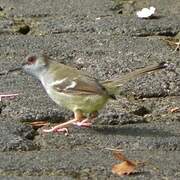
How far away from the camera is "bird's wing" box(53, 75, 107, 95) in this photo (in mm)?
5410

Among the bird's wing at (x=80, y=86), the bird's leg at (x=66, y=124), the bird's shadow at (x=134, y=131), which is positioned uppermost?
the bird's wing at (x=80, y=86)

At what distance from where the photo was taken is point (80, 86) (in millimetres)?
5484

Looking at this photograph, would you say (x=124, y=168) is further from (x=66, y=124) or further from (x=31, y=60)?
(x=31, y=60)

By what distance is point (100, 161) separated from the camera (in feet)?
15.2

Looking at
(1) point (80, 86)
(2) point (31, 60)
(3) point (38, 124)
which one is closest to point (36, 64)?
(2) point (31, 60)

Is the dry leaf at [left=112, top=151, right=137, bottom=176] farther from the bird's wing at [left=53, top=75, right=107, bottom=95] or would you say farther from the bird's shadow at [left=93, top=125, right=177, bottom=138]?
the bird's wing at [left=53, top=75, right=107, bottom=95]

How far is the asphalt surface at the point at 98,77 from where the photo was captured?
4636 mm

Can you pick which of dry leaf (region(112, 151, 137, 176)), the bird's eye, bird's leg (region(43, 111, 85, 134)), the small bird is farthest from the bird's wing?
dry leaf (region(112, 151, 137, 176))

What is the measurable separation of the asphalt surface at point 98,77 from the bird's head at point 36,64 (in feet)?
0.57

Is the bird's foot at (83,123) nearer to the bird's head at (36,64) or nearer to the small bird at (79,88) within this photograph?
the small bird at (79,88)

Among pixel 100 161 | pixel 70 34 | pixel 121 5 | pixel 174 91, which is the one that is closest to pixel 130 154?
pixel 100 161

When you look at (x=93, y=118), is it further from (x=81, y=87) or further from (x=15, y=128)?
(x=15, y=128)

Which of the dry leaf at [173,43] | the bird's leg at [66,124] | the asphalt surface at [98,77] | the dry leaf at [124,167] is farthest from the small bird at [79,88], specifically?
the dry leaf at [173,43]

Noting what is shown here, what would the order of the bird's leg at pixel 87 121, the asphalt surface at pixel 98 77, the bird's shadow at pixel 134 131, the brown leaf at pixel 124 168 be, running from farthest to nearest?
the bird's leg at pixel 87 121
the bird's shadow at pixel 134 131
the asphalt surface at pixel 98 77
the brown leaf at pixel 124 168
